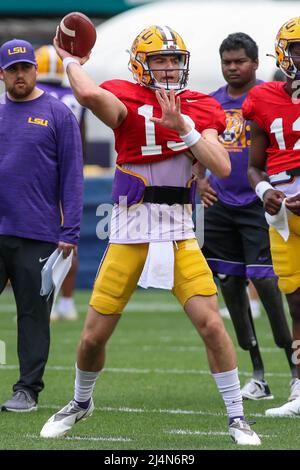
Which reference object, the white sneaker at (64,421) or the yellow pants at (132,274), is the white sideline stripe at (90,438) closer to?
the white sneaker at (64,421)

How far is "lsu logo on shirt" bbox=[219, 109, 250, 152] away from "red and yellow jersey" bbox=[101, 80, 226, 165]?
161 cm

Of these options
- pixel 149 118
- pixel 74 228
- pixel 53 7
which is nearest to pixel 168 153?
pixel 149 118

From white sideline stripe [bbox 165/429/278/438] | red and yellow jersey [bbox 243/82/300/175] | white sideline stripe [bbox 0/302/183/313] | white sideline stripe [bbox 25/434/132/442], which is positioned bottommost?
white sideline stripe [bbox 0/302/183/313]

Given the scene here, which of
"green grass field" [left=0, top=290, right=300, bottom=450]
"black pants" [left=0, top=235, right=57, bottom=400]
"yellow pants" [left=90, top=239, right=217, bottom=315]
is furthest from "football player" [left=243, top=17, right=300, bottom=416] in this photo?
"black pants" [left=0, top=235, right=57, bottom=400]

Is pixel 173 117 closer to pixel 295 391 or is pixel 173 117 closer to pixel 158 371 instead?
pixel 295 391

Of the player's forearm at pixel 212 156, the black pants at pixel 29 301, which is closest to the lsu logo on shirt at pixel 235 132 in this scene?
the black pants at pixel 29 301

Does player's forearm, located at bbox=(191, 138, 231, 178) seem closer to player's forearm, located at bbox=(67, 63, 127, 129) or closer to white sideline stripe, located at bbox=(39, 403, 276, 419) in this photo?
player's forearm, located at bbox=(67, 63, 127, 129)

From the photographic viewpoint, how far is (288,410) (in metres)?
6.26

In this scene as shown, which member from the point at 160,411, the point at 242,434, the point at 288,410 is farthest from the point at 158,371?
the point at 242,434

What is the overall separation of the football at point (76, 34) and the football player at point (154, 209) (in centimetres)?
5

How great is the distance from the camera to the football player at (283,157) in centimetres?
612

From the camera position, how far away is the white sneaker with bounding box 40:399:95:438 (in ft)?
18.0

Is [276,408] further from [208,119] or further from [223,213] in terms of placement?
[208,119]

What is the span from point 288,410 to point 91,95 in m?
2.16
